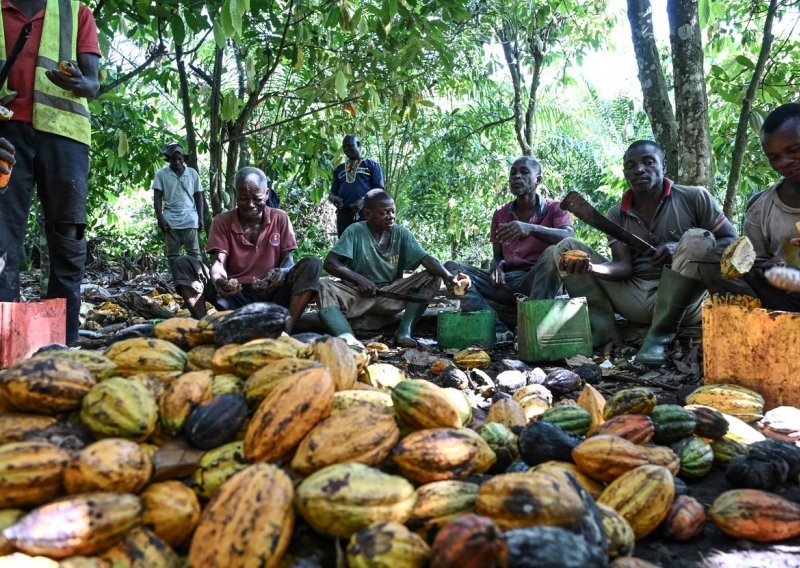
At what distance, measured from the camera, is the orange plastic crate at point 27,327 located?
8.29 feet

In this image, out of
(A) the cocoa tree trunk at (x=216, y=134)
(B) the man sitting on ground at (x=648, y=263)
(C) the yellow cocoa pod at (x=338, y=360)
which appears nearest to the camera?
(C) the yellow cocoa pod at (x=338, y=360)

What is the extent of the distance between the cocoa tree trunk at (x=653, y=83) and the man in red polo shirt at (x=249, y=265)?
2723 millimetres

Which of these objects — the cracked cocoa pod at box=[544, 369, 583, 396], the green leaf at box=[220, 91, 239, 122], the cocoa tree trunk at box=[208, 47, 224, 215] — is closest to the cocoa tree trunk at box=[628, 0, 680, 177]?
the cracked cocoa pod at box=[544, 369, 583, 396]

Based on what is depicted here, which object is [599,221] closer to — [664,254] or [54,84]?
[664,254]

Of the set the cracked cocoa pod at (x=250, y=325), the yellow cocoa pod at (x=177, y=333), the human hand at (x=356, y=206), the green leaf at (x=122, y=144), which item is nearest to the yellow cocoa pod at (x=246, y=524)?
the cracked cocoa pod at (x=250, y=325)

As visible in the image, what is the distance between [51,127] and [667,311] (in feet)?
11.8

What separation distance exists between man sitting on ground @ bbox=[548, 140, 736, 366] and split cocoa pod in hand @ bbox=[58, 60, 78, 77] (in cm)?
307

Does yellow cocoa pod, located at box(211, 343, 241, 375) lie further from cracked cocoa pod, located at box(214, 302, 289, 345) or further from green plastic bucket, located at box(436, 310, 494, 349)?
green plastic bucket, located at box(436, 310, 494, 349)

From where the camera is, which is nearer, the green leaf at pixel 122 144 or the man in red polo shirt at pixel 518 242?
the man in red polo shirt at pixel 518 242

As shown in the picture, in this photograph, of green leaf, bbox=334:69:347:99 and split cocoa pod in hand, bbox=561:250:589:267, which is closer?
split cocoa pod in hand, bbox=561:250:589:267

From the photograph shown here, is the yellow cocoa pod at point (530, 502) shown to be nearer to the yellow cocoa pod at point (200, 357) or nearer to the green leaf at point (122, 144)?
the yellow cocoa pod at point (200, 357)

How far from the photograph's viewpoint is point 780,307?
2986 millimetres

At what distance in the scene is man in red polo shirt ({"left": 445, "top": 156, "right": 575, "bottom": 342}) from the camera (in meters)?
4.68

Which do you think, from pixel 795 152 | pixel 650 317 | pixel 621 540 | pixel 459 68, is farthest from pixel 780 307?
pixel 459 68
